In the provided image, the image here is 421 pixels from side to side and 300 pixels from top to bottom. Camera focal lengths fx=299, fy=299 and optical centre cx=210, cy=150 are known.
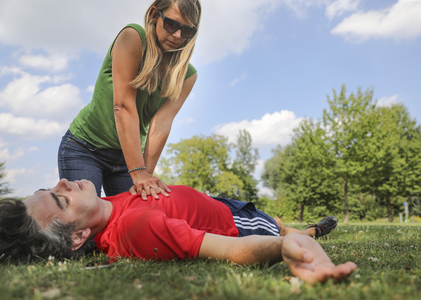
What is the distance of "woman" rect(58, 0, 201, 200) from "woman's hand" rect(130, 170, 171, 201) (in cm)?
1

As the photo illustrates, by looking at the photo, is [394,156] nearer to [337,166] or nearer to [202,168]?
[337,166]

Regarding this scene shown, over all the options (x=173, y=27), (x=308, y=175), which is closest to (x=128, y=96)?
(x=173, y=27)

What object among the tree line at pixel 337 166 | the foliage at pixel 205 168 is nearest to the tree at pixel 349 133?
the tree line at pixel 337 166

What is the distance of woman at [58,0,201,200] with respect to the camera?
3.55m

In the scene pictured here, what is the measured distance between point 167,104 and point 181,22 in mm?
1146

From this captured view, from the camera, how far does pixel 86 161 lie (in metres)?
4.04

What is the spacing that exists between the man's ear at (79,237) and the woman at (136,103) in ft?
2.18

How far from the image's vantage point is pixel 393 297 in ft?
5.07

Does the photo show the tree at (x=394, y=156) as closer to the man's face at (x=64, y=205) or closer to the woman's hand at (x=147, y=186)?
the woman's hand at (x=147, y=186)

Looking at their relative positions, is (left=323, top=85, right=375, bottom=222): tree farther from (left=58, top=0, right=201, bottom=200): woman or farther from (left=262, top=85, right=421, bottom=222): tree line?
(left=58, top=0, right=201, bottom=200): woman

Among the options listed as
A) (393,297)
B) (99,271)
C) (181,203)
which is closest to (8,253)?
(99,271)

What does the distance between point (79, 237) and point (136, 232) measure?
0.73m

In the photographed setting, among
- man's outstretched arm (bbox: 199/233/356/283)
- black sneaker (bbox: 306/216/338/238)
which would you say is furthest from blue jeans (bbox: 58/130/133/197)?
black sneaker (bbox: 306/216/338/238)

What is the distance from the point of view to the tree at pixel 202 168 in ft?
110
